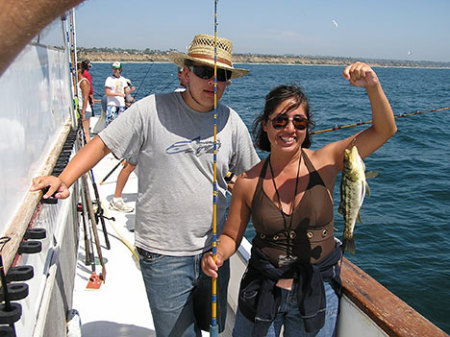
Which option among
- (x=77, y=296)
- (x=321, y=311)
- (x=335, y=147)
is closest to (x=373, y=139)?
(x=335, y=147)

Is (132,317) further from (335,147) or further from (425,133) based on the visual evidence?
(425,133)

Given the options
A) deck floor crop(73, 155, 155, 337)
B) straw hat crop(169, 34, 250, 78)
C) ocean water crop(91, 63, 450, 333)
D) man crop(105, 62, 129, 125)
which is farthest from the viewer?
man crop(105, 62, 129, 125)

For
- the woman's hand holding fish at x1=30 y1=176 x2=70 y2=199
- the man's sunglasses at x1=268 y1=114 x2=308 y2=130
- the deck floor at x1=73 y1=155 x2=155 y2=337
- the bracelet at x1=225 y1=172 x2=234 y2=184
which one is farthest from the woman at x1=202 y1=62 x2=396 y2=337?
the deck floor at x1=73 y1=155 x2=155 y2=337

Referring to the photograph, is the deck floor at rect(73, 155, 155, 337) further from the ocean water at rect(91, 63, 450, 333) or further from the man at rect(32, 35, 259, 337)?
the ocean water at rect(91, 63, 450, 333)

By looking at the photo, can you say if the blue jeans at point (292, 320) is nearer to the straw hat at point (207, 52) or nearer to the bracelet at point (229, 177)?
the bracelet at point (229, 177)

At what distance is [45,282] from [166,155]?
0.92m

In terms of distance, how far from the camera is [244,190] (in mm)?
2244

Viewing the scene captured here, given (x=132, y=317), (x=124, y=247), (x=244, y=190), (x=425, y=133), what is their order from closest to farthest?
1. (x=244, y=190)
2. (x=132, y=317)
3. (x=124, y=247)
4. (x=425, y=133)

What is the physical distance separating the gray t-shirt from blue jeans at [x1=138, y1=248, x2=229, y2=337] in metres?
0.07

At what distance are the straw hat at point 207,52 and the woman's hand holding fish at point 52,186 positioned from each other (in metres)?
0.96

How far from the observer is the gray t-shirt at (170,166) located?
223cm

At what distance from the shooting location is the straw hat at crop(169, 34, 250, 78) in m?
2.32

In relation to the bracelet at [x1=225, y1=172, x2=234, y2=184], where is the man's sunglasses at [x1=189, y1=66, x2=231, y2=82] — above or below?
above

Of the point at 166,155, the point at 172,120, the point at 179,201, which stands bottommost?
the point at 179,201
